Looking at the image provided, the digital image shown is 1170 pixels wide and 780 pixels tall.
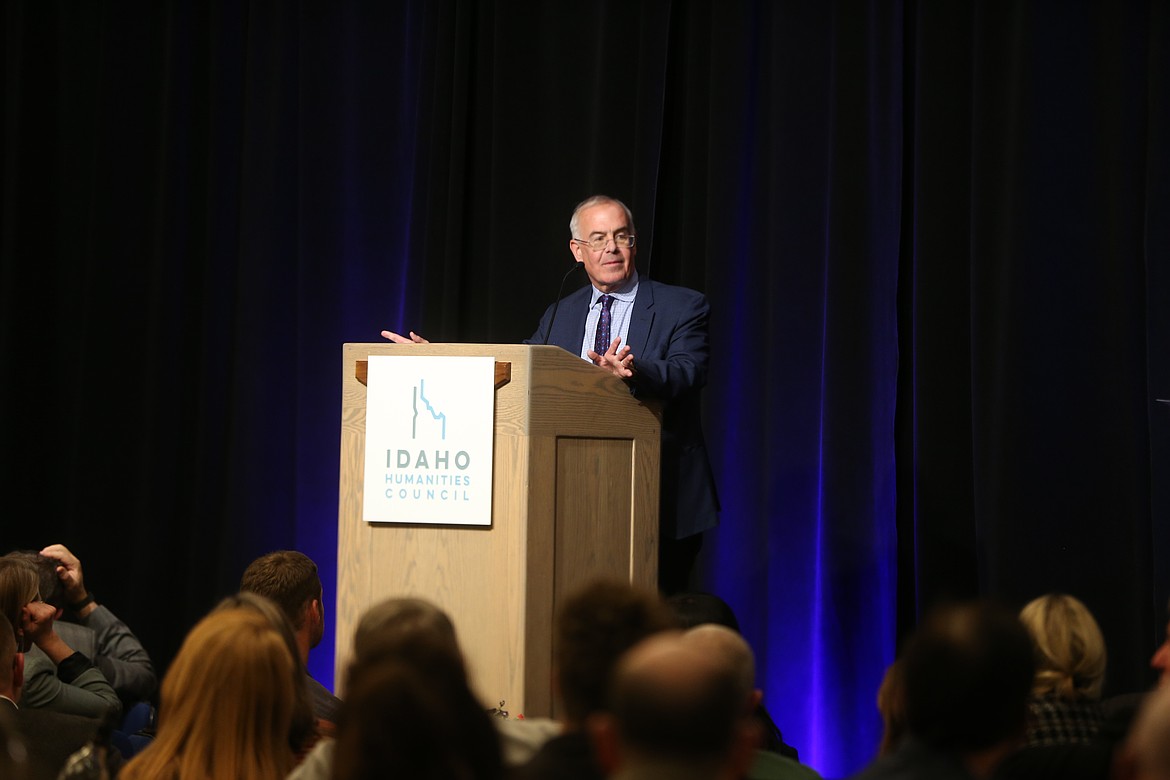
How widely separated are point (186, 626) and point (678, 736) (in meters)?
4.56

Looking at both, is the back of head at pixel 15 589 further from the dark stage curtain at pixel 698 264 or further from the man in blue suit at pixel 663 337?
the dark stage curtain at pixel 698 264

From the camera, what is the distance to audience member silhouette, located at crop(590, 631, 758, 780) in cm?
147

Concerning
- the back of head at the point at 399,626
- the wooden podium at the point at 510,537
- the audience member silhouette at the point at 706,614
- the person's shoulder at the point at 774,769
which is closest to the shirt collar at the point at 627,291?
the wooden podium at the point at 510,537

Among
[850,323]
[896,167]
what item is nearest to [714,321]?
[850,323]

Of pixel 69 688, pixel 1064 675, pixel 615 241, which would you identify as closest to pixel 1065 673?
pixel 1064 675

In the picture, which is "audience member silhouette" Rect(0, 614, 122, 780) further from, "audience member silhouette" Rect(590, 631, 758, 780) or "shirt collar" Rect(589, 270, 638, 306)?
"shirt collar" Rect(589, 270, 638, 306)

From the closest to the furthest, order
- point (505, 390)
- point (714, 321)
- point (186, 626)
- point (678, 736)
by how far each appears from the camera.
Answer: point (678, 736) < point (505, 390) < point (714, 321) < point (186, 626)

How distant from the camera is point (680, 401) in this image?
4109 mm

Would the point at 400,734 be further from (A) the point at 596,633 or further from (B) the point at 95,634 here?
(B) the point at 95,634

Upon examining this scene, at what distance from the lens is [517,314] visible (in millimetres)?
5320

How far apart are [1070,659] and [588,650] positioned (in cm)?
122

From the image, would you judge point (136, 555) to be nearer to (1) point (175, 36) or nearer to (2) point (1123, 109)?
(1) point (175, 36)

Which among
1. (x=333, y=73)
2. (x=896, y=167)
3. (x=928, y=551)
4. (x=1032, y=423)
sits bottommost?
(x=928, y=551)

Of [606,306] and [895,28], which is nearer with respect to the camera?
[606,306]
